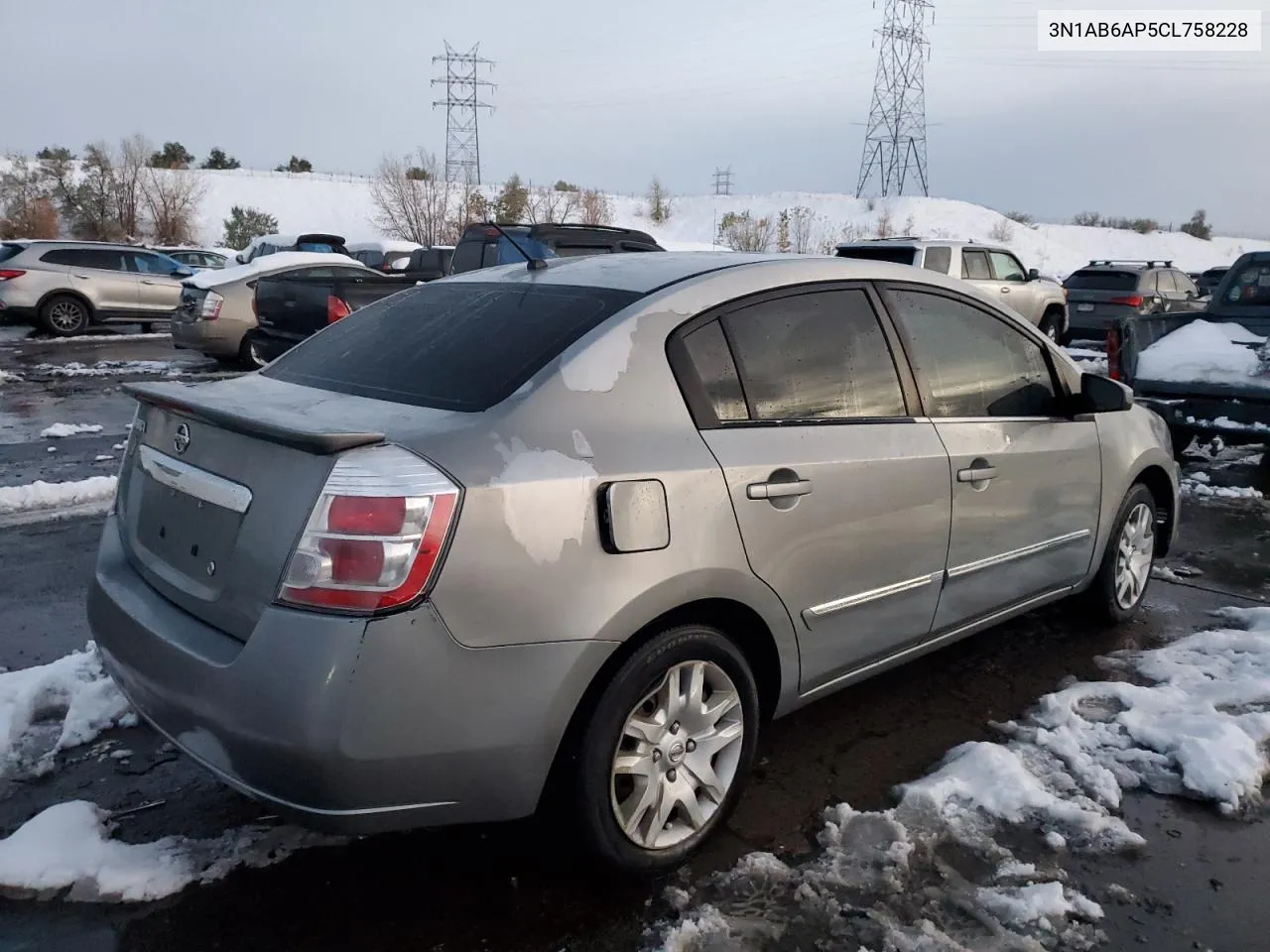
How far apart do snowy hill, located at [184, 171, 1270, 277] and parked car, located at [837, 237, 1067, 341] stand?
4166 cm

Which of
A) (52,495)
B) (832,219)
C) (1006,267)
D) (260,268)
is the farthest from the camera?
(832,219)

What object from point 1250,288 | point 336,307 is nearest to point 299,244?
point 336,307

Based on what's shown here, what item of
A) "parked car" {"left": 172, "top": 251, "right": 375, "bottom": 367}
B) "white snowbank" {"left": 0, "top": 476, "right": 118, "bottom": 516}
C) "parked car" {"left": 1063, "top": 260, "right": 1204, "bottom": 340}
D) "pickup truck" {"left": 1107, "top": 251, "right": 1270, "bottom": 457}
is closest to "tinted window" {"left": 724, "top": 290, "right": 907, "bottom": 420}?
"white snowbank" {"left": 0, "top": 476, "right": 118, "bottom": 516}

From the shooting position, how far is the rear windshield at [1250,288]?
8906 millimetres

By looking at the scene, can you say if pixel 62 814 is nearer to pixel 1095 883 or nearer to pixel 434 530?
pixel 434 530

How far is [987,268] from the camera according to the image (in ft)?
49.2

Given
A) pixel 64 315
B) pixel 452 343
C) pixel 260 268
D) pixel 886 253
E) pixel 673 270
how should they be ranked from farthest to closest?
pixel 64 315 < pixel 260 268 < pixel 886 253 < pixel 673 270 < pixel 452 343

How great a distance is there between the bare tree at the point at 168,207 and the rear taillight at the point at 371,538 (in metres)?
47.5

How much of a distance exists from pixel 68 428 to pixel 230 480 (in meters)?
7.78

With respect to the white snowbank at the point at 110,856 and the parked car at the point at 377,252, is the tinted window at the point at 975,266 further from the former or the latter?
the parked car at the point at 377,252

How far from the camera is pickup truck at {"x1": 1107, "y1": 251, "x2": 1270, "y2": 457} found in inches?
304

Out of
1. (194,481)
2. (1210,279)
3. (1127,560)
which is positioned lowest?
(1127,560)

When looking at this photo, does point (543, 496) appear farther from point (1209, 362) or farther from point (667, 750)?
point (1209, 362)

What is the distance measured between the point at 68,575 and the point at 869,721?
158 inches
